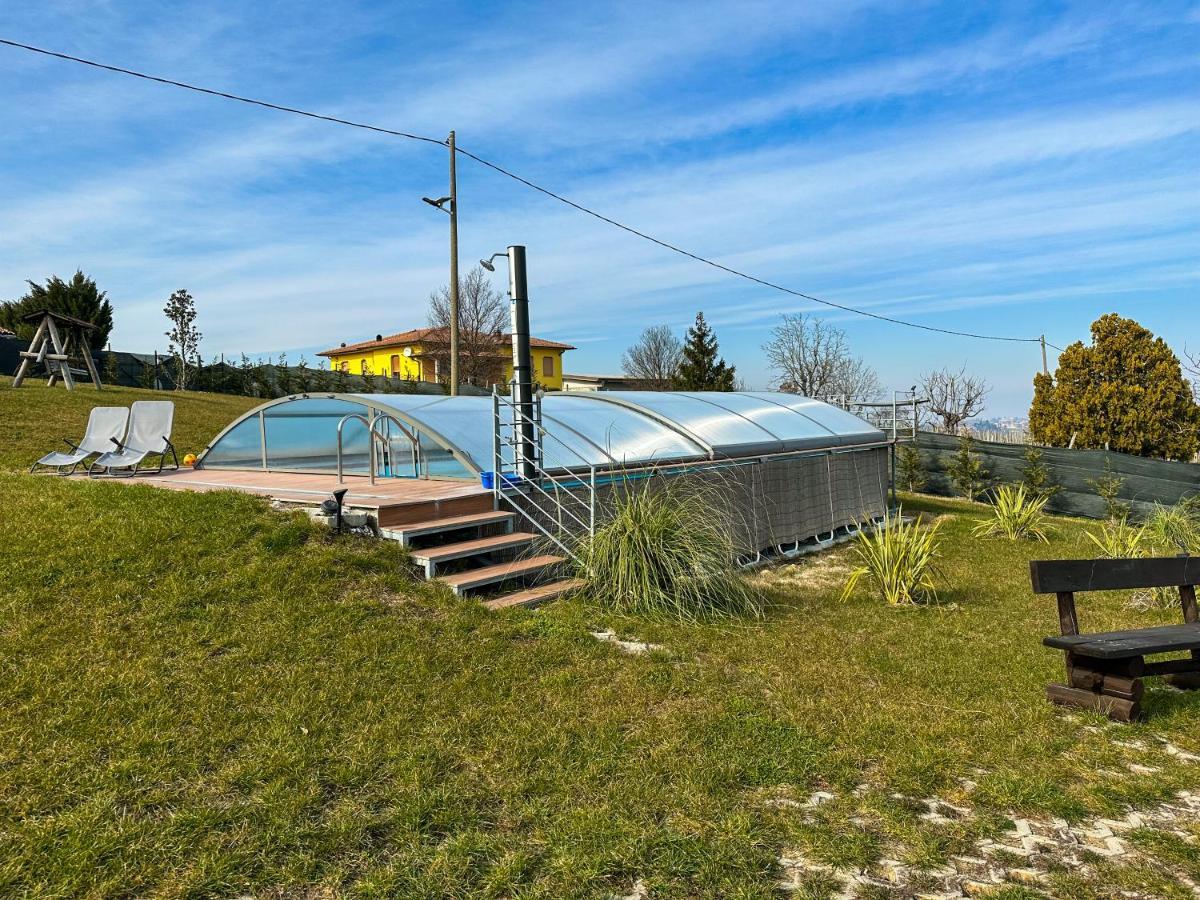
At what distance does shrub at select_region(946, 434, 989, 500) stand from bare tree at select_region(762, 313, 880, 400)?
37.9 ft

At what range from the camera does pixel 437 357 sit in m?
33.4

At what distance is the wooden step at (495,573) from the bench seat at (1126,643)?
361 cm

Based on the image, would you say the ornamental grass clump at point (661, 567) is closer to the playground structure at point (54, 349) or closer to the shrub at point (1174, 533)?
the shrub at point (1174, 533)

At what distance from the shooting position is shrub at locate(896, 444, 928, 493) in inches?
651

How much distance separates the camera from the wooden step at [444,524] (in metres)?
5.91

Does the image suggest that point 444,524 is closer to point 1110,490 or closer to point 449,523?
point 449,523

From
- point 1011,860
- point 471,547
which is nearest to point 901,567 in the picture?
point 471,547

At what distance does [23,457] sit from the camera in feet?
36.7

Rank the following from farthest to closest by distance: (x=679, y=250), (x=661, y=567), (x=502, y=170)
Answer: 1. (x=679, y=250)
2. (x=502, y=170)
3. (x=661, y=567)

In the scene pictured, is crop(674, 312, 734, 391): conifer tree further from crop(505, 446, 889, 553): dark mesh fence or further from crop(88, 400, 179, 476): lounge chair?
crop(88, 400, 179, 476): lounge chair

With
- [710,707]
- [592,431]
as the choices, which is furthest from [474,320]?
[710,707]

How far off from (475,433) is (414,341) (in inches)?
1253

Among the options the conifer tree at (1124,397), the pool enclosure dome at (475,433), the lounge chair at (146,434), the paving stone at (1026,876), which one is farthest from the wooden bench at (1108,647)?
the conifer tree at (1124,397)

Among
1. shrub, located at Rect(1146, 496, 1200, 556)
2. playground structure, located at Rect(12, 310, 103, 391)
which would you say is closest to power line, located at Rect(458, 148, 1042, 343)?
shrub, located at Rect(1146, 496, 1200, 556)
